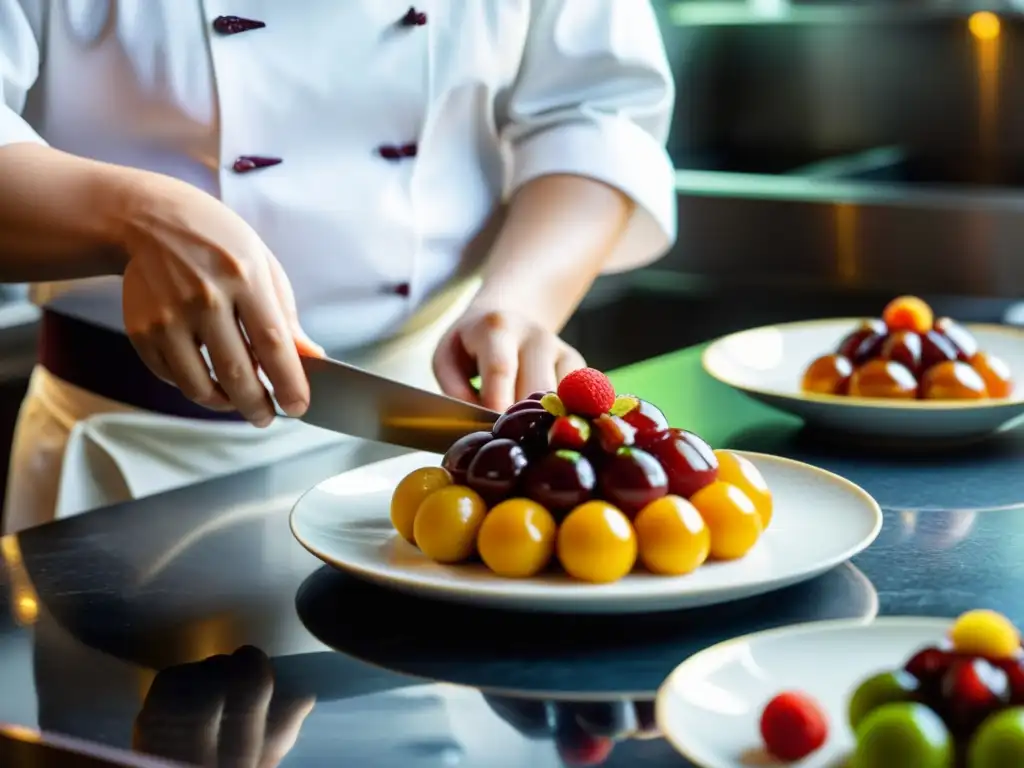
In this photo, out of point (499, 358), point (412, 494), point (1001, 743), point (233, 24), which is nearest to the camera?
point (1001, 743)

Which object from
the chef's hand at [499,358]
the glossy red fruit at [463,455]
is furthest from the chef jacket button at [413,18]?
the glossy red fruit at [463,455]

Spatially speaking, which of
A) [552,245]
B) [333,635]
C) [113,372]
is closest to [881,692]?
[333,635]

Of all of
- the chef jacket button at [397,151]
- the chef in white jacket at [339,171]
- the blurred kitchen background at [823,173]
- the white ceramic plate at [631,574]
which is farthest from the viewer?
the blurred kitchen background at [823,173]

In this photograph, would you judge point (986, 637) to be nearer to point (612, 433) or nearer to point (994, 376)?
point (612, 433)

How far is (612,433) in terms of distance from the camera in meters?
1.00

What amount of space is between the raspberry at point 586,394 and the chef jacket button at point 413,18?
64 centimetres

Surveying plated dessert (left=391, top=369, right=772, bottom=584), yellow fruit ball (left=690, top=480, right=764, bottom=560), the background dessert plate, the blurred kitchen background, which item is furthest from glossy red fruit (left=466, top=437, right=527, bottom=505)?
the blurred kitchen background

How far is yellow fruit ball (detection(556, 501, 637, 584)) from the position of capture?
94 centimetres

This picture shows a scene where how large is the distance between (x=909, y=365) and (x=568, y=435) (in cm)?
50

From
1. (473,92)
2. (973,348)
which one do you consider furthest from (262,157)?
(973,348)

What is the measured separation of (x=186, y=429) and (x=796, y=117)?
91.6 inches

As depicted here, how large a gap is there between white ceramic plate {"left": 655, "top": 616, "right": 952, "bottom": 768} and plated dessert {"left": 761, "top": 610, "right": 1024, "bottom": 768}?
0.7 inches

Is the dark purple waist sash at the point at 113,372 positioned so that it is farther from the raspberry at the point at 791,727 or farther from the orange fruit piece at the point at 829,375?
the raspberry at the point at 791,727

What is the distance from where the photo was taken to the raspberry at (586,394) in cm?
102
